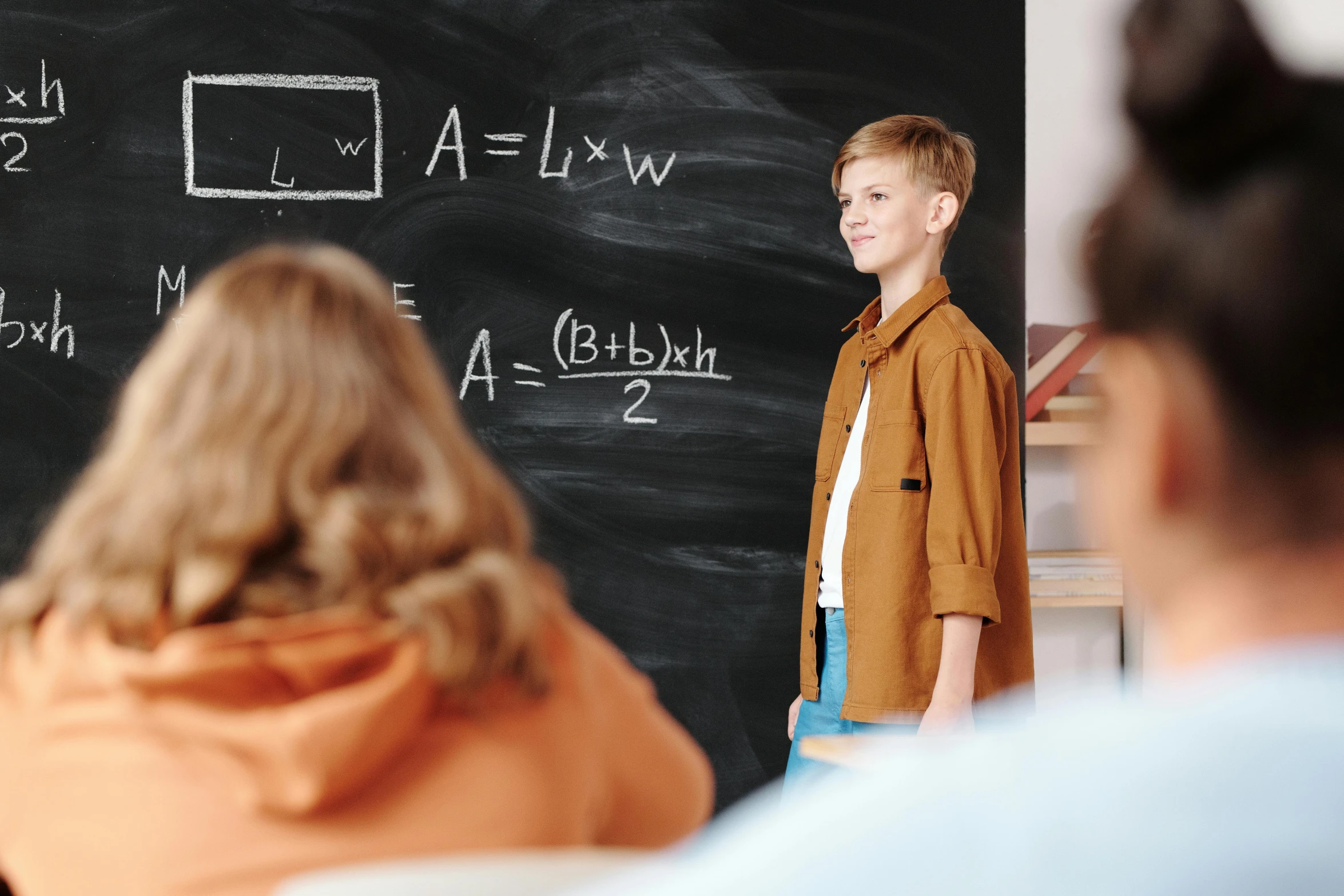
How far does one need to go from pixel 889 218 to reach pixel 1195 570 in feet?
6.01

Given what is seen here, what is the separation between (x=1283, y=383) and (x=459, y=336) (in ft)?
7.39

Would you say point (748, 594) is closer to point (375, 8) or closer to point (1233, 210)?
point (375, 8)

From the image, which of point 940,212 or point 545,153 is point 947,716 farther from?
point 545,153

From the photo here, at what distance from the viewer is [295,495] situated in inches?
36.6

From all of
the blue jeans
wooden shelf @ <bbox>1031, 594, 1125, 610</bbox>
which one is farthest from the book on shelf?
the blue jeans

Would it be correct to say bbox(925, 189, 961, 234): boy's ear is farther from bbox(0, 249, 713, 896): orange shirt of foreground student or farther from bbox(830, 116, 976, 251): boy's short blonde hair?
bbox(0, 249, 713, 896): orange shirt of foreground student

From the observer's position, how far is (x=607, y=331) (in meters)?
2.57

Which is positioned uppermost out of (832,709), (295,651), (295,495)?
(295,495)

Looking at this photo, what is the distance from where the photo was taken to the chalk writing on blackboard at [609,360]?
253cm

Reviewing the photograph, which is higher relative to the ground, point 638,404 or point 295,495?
point 638,404

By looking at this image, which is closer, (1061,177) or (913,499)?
(913,499)

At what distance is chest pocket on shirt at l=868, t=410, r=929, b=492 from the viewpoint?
198 centimetres

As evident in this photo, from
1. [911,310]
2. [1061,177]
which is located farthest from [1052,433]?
[911,310]

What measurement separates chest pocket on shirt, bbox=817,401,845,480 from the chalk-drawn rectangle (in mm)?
1034
